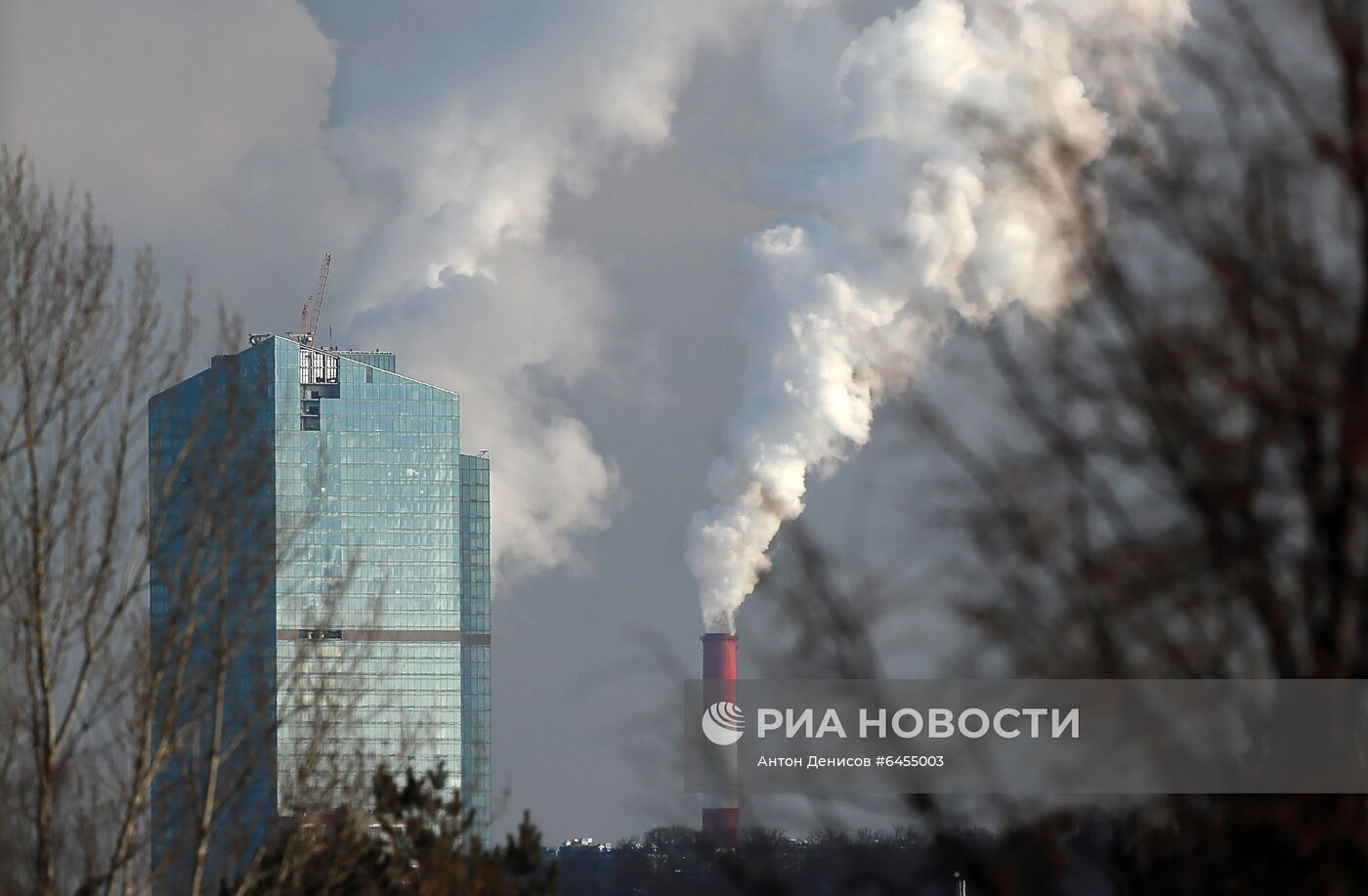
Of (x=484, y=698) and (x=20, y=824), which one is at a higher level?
(x=484, y=698)

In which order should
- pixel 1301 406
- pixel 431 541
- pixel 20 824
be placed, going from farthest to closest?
pixel 431 541 → pixel 20 824 → pixel 1301 406

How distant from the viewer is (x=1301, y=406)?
14.2 ft

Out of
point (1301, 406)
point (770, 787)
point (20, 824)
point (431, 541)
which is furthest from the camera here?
point (431, 541)

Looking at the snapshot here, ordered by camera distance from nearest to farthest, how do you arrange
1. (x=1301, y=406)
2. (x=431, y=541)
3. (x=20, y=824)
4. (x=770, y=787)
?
(x=1301, y=406) < (x=770, y=787) < (x=20, y=824) < (x=431, y=541)

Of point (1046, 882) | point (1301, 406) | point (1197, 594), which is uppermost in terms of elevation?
point (1301, 406)

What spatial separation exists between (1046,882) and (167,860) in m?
11.3

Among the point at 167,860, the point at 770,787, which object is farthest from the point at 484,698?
the point at 770,787

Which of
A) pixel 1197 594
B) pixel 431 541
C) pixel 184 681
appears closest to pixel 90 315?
pixel 184 681

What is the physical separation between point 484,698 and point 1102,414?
15591 centimetres

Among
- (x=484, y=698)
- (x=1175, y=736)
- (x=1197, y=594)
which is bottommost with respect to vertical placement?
(x=1175, y=736)

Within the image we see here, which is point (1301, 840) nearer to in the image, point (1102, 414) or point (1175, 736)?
point (1175, 736)

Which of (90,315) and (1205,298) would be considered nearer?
(1205,298)

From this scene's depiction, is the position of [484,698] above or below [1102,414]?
above

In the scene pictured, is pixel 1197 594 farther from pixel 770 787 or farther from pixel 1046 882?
pixel 770 787
